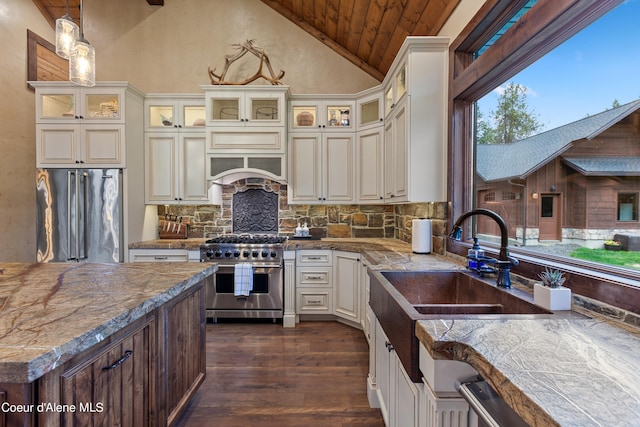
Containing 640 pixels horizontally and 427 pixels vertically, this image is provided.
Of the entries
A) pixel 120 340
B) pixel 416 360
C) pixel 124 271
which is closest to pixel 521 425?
pixel 416 360

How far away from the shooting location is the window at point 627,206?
102cm

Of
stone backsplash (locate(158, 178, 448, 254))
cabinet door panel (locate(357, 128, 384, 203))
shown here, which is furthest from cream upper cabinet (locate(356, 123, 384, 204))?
stone backsplash (locate(158, 178, 448, 254))

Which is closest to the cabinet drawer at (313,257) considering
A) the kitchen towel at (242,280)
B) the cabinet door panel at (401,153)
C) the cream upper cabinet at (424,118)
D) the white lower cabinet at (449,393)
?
the kitchen towel at (242,280)

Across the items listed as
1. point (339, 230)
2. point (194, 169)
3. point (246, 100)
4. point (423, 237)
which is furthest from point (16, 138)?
point (423, 237)

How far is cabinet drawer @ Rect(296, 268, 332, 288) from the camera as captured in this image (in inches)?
131

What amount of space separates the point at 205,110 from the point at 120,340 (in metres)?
3.03

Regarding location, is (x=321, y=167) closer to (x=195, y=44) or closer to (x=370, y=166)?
(x=370, y=166)

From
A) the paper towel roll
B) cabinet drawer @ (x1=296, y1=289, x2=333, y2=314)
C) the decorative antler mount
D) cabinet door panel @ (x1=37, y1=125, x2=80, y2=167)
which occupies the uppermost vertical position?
the decorative antler mount

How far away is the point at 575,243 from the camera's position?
1284mm

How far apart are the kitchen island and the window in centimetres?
188

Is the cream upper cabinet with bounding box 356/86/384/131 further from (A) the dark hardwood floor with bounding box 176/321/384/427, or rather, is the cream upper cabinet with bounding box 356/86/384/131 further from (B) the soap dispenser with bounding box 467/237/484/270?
(A) the dark hardwood floor with bounding box 176/321/384/427

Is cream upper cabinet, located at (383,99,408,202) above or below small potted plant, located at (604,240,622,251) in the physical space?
above

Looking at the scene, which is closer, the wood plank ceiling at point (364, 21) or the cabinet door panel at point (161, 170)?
the wood plank ceiling at point (364, 21)

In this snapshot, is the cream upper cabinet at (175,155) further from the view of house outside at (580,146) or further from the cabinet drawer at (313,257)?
the view of house outside at (580,146)
